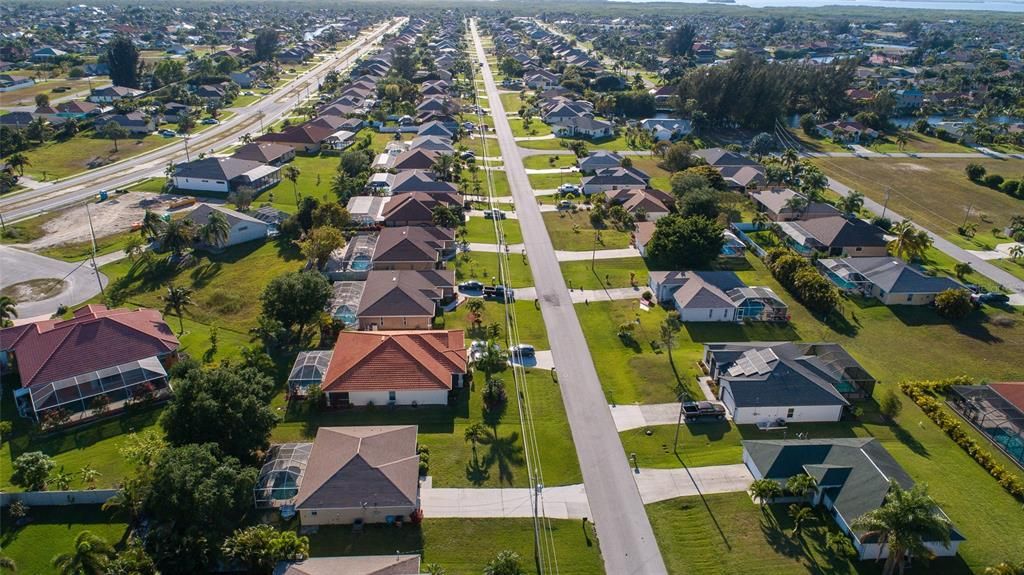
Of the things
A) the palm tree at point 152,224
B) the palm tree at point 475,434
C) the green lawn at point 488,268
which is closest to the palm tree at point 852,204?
the green lawn at point 488,268

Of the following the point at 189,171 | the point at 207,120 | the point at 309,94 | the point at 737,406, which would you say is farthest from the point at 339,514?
the point at 309,94

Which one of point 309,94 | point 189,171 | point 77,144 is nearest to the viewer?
point 189,171

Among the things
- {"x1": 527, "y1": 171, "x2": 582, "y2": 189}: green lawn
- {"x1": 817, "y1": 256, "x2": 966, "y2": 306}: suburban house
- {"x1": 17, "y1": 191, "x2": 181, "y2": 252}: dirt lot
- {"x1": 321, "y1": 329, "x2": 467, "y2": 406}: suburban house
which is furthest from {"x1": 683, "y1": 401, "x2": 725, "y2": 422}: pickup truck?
{"x1": 17, "y1": 191, "x2": 181, "y2": 252}: dirt lot

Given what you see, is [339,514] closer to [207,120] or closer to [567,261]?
[567,261]

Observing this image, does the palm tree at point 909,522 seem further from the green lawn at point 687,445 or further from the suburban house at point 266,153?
the suburban house at point 266,153

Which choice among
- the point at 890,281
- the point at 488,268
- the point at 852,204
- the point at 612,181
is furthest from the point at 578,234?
the point at 852,204

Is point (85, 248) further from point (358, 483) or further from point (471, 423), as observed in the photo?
point (358, 483)
